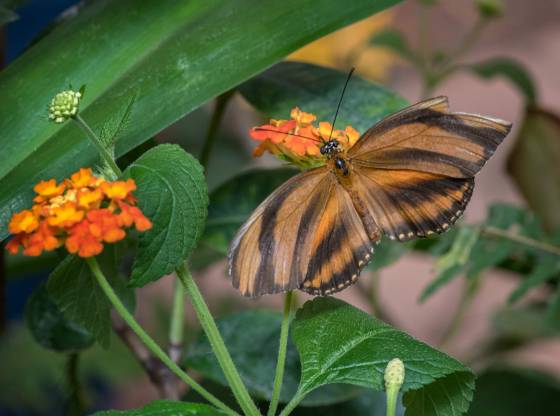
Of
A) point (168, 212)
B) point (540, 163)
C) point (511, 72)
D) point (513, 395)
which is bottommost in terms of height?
point (513, 395)

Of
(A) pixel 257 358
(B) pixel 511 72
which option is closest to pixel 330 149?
(A) pixel 257 358

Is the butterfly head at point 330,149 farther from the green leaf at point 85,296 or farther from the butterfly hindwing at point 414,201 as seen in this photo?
the green leaf at point 85,296

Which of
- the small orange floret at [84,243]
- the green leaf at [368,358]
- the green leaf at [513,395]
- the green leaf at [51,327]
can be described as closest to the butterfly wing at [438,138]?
the green leaf at [368,358]

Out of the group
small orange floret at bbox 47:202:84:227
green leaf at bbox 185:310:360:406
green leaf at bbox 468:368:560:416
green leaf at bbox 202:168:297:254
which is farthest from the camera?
green leaf at bbox 468:368:560:416

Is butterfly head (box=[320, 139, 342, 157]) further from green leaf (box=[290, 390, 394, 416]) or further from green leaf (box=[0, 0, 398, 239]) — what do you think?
green leaf (box=[290, 390, 394, 416])

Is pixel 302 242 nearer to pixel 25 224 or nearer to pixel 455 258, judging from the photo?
pixel 25 224

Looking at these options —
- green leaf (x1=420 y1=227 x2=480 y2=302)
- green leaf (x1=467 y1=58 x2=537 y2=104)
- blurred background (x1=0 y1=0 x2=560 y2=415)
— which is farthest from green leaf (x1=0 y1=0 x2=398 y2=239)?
green leaf (x1=467 y1=58 x2=537 y2=104)
